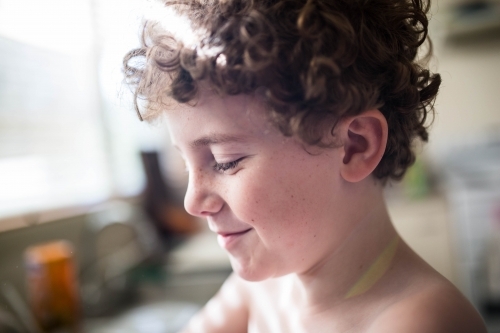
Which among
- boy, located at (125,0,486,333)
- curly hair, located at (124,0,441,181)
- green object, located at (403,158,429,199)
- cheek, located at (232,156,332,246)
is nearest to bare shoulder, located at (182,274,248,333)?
boy, located at (125,0,486,333)

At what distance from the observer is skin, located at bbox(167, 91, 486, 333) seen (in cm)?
47

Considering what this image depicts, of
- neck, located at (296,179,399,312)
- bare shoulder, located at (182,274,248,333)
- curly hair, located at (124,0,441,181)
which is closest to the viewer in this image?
curly hair, located at (124,0,441,181)

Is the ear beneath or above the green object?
above

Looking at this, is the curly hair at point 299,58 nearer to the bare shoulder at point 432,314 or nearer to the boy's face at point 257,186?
the boy's face at point 257,186

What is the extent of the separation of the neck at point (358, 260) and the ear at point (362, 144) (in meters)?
0.05

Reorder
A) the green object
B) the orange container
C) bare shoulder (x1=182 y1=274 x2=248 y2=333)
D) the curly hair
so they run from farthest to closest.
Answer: the green object, the orange container, bare shoulder (x1=182 y1=274 x2=248 y2=333), the curly hair

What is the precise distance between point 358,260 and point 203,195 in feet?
0.71

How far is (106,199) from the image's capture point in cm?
168

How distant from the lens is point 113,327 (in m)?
1.12

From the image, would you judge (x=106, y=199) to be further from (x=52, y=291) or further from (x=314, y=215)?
(x=314, y=215)

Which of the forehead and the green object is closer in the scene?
the forehead

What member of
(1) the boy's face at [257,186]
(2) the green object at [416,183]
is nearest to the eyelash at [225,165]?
(1) the boy's face at [257,186]

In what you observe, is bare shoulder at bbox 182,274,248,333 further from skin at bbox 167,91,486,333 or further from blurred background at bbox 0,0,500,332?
blurred background at bbox 0,0,500,332

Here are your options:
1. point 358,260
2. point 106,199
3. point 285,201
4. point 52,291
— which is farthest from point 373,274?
point 106,199
